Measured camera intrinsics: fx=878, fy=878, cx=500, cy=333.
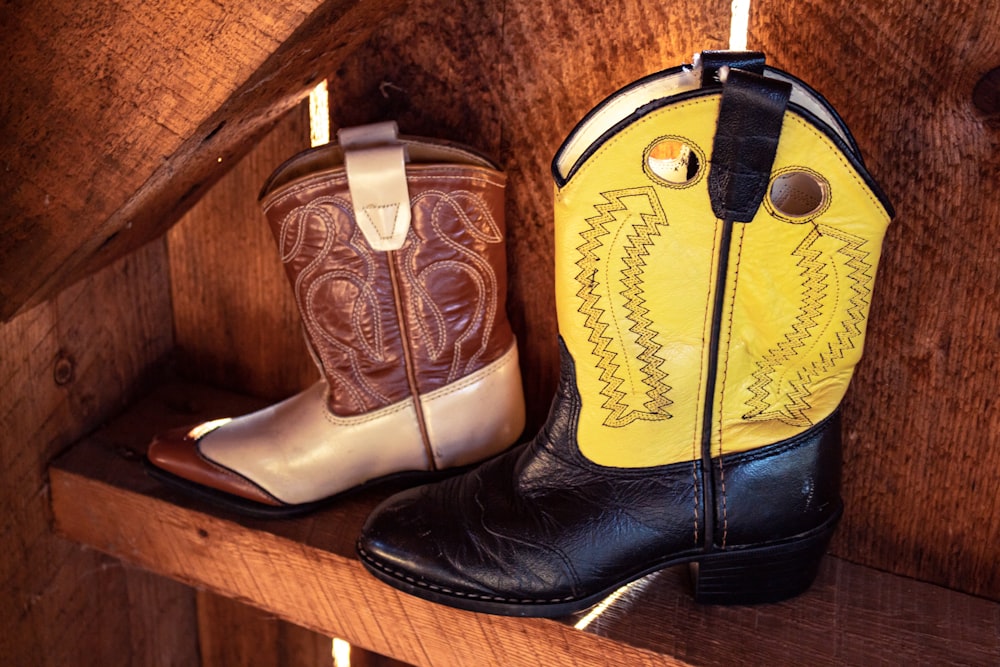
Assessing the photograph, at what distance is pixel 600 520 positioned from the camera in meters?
1.01

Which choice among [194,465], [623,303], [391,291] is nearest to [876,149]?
[623,303]

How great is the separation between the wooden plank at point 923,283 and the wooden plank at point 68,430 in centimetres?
104

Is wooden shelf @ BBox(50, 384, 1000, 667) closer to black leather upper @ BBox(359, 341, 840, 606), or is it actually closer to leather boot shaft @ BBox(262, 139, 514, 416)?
black leather upper @ BBox(359, 341, 840, 606)

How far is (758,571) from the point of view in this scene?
103 centimetres

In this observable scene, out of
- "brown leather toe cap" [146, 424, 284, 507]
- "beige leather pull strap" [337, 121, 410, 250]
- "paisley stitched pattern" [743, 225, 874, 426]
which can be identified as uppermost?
"beige leather pull strap" [337, 121, 410, 250]

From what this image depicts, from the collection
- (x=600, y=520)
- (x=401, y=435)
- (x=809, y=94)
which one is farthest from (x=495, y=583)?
(x=809, y=94)

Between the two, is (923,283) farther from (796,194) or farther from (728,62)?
(728,62)

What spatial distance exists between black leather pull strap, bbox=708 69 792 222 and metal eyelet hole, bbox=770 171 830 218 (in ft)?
0.20

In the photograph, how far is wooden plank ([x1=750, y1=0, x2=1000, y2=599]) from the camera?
0.95m

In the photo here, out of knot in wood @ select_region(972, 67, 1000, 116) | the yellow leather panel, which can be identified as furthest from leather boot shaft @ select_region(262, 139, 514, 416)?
knot in wood @ select_region(972, 67, 1000, 116)

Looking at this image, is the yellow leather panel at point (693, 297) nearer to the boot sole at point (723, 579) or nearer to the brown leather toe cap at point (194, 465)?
the boot sole at point (723, 579)

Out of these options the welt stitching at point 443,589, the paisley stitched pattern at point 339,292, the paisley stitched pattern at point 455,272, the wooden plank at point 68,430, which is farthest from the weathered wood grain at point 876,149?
the wooden plank at point 68,430

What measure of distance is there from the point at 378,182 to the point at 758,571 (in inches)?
25.3

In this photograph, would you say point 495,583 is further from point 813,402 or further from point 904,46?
point 904,46
